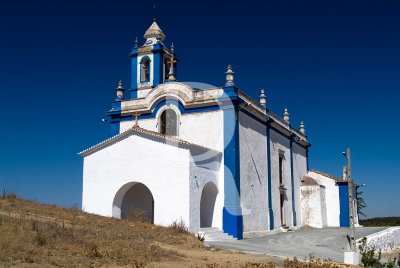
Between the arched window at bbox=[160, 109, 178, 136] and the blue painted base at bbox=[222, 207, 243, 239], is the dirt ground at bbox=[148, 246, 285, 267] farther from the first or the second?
the arched window at bbox=[160, 109, 178, 136]

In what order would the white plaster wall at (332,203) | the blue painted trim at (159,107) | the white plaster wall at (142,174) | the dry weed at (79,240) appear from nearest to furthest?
the dry weed at (79,240) → the white plaster wall at (142,174) → the blue painted trim at (159,107) → the white plaster wall at (332,203)

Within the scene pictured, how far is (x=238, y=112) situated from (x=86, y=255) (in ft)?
40.4

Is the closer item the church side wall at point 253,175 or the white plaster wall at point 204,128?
the white plaster wall at point 204,128

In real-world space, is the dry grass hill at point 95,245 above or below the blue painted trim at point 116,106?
below

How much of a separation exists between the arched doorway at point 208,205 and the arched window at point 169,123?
11.5 feet

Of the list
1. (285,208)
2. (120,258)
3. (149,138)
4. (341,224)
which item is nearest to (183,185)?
(149,138)

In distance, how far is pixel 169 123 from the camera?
21547 mm

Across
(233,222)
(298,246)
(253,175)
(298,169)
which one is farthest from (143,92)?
(298,169)

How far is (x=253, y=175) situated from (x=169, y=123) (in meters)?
5.08

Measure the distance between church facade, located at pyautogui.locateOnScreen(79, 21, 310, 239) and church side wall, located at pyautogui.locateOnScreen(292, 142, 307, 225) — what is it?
3292 mm

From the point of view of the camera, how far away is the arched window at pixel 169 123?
69.8ft

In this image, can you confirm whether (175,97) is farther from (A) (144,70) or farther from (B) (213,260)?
(B) (213,260)

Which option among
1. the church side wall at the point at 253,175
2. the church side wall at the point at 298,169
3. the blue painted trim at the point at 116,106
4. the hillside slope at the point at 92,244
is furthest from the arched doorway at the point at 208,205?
the church side wall at the point at 298,169

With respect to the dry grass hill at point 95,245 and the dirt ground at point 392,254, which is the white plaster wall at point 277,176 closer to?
the dirt ground at point 392,254
